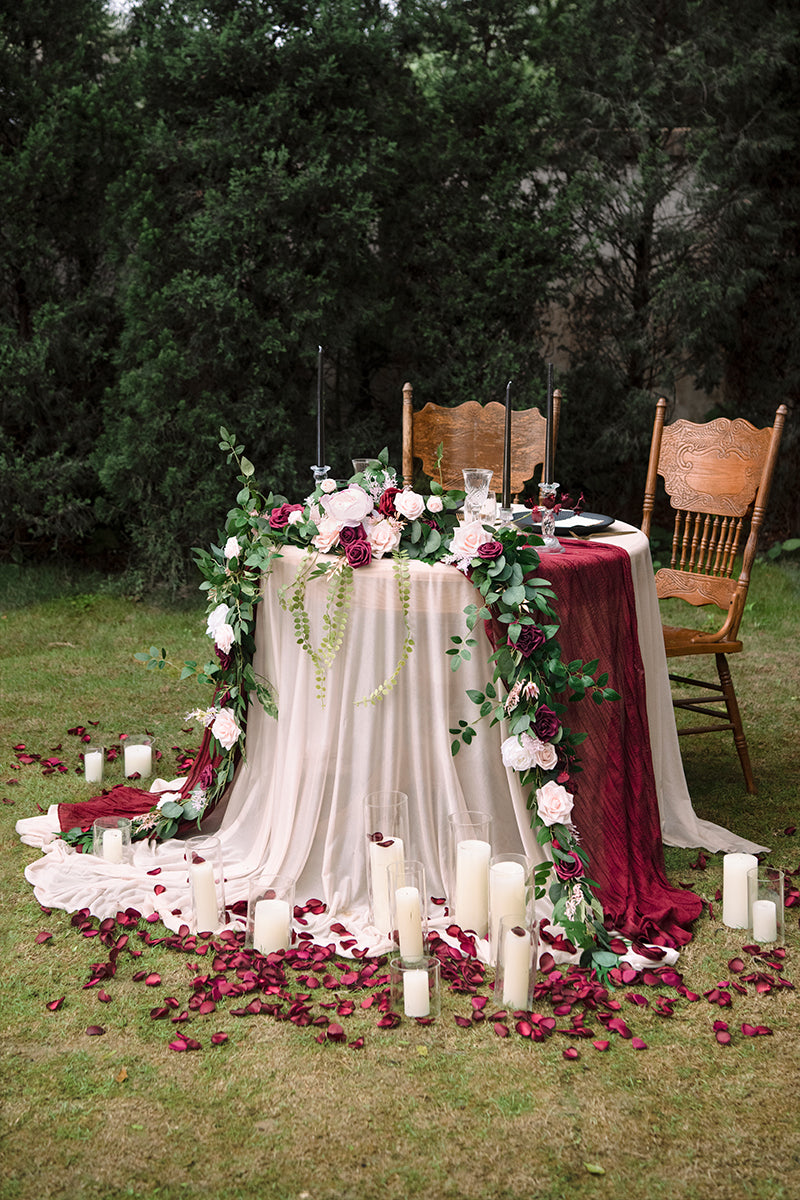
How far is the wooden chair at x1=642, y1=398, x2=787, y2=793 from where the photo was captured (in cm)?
339

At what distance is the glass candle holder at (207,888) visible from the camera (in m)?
2.56

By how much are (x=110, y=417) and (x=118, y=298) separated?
639mm

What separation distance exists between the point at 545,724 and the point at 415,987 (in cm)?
65

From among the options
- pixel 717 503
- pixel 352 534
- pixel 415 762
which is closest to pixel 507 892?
pixel 415 762

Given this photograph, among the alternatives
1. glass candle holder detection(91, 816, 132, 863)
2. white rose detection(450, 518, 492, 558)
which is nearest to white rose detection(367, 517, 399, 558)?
white rose detection(450, 518, 492, 558)

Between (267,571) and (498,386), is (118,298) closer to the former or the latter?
(498,386)

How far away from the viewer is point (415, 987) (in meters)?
2.27

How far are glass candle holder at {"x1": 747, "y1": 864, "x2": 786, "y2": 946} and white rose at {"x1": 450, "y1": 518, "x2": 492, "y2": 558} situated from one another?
3.34ft

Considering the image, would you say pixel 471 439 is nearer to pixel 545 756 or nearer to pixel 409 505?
pixel 409 505

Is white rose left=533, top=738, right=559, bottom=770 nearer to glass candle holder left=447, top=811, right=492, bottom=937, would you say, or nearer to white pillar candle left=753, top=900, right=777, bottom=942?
glass candle holder left=447, top=811, right=492, bottom=937

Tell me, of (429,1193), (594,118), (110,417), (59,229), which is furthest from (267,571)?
(594,118)

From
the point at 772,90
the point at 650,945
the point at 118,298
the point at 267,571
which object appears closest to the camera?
the point at 650,945

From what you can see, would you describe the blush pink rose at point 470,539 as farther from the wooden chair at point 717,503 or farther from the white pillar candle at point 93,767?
the white pillar candle at point 93,767

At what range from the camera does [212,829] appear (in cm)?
307
